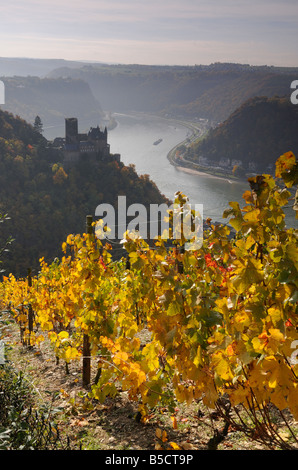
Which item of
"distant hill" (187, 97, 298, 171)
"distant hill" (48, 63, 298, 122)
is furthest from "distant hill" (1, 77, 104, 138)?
"distant hill" (187, 97, 298, 171)

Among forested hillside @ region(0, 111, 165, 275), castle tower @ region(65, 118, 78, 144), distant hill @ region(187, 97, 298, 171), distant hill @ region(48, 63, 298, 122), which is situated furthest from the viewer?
distant hill @ region(48, 63, 298, 122)

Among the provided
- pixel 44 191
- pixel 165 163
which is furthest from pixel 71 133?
pixel 165 163

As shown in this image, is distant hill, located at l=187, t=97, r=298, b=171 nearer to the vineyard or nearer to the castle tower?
the castle tower

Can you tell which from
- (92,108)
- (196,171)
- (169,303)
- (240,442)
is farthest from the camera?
(92,108)

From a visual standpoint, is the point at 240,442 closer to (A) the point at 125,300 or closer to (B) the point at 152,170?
(A) the point at 125,300

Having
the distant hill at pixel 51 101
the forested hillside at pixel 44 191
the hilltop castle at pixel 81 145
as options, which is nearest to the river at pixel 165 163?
the forested hillside at pixel 44 191
